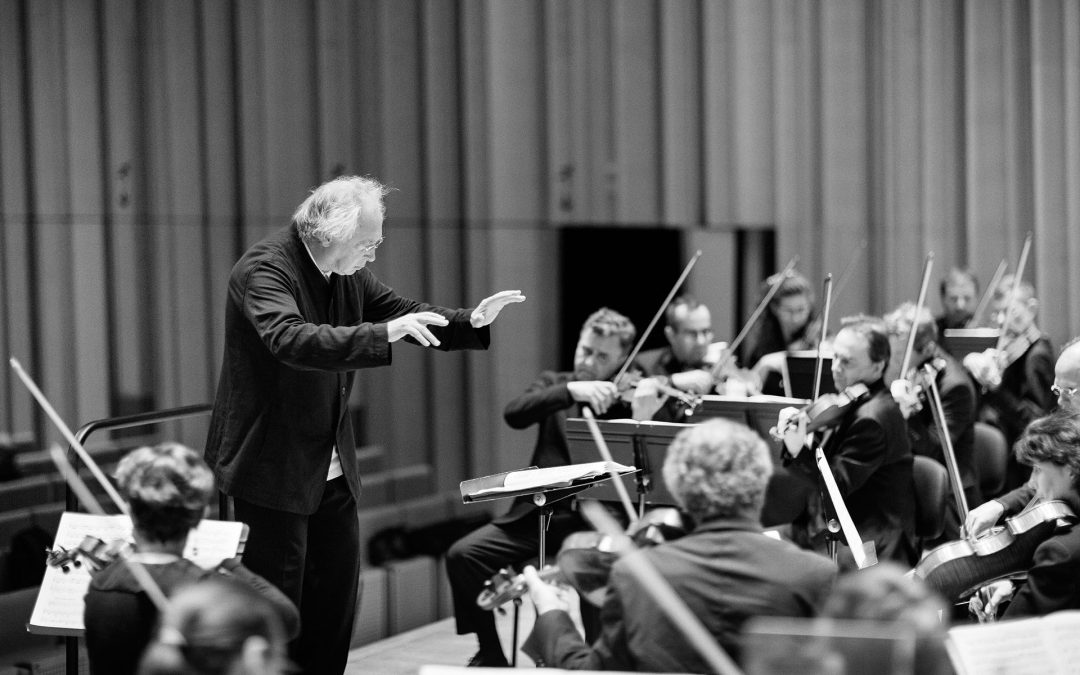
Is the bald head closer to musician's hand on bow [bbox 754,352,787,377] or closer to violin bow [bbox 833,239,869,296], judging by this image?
musician's hand on bow [bbox 754,352,787,377]

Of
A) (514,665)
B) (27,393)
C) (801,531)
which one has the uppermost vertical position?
(27,393)

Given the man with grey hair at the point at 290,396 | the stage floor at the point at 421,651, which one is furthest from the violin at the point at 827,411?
the stage floor at the point at 421,651

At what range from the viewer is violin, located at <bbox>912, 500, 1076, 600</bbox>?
2758mm

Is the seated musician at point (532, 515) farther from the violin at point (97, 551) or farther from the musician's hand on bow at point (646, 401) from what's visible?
the violin at point (97, 551)

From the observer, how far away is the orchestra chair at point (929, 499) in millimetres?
3805

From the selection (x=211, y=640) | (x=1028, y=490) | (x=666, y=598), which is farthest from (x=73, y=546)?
(x=1028, y=490)

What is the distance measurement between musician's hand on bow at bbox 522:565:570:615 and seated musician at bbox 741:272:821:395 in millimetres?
3037

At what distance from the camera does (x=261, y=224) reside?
5.59 metres

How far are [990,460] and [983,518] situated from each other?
59.4 inches

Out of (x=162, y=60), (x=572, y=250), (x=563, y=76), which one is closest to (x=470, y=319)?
(x=162, y=60)

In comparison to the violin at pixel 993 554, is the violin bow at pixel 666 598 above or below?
above

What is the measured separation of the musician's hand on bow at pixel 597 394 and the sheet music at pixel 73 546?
128 cm

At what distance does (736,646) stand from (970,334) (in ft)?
12.7

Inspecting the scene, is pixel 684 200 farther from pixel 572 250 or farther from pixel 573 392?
pixel 573 392
